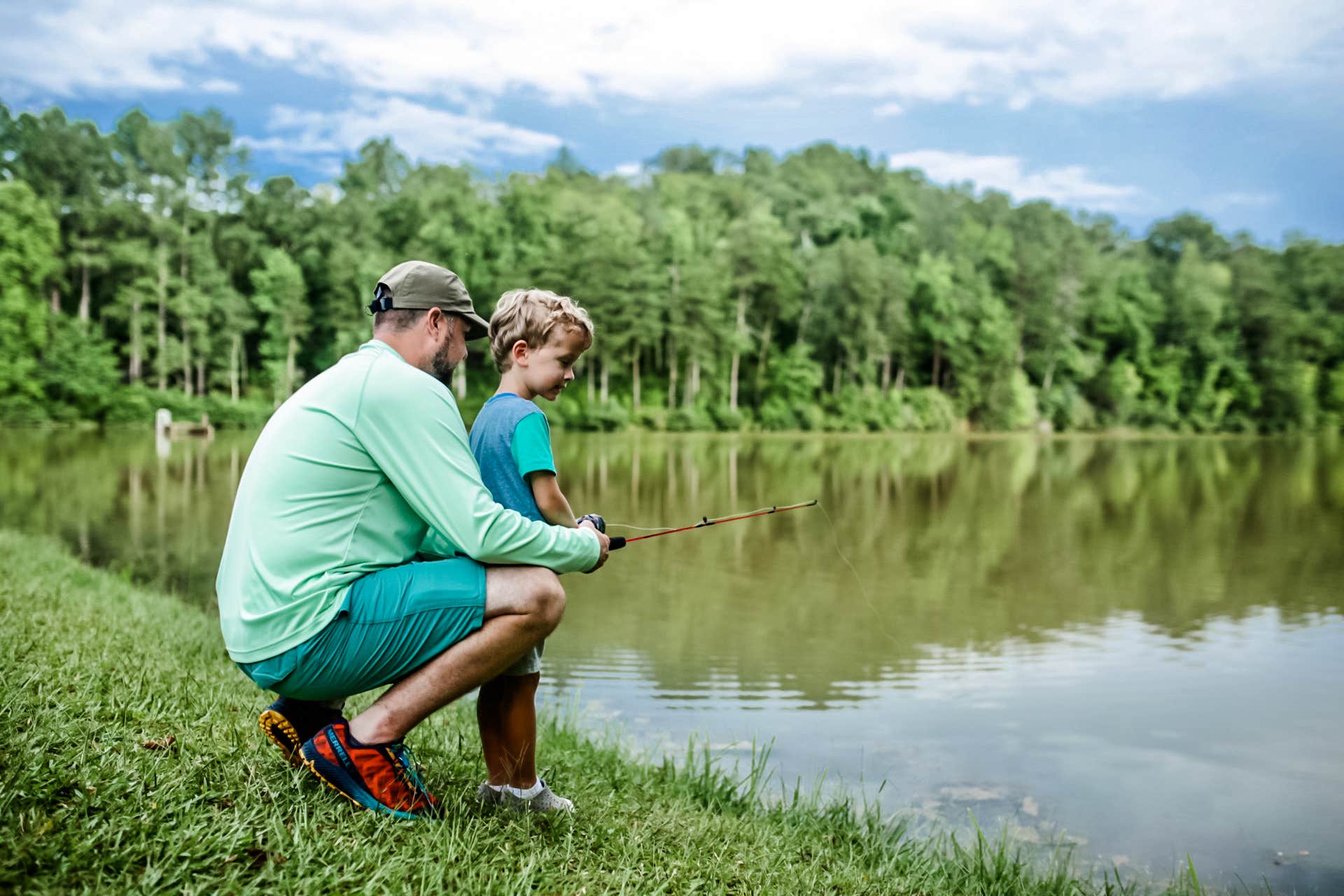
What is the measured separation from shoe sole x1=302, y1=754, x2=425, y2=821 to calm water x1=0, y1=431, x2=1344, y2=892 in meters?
2.53

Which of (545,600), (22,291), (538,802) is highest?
(22,291)

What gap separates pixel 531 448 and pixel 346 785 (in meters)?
1.01

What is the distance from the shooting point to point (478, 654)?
2566 mm

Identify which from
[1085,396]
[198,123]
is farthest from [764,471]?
[1085,396]

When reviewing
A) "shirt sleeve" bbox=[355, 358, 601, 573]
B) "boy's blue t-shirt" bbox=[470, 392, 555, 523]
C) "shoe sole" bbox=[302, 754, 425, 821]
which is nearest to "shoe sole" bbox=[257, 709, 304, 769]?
"shoe sole" bbox=[302, 754, 425, 821]

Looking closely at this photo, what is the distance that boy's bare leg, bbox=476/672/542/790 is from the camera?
9.52 ft

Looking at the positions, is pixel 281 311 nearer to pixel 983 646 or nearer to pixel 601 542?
pixel 983 646

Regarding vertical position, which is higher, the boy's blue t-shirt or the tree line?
the tree line

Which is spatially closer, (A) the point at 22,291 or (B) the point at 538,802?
(B) the point at 538,802

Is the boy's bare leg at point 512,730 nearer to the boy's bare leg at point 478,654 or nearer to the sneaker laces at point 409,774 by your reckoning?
the sneaker laces at point 409,774

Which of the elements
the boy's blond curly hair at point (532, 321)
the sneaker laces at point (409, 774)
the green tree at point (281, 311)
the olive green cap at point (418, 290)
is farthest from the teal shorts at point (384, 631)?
the green tree at point (281, 311)

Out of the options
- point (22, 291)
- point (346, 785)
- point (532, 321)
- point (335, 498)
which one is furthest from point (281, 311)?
point (346, 785)

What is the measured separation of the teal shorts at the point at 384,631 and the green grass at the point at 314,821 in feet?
0.90

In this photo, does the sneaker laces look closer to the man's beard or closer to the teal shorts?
the teal shorts
